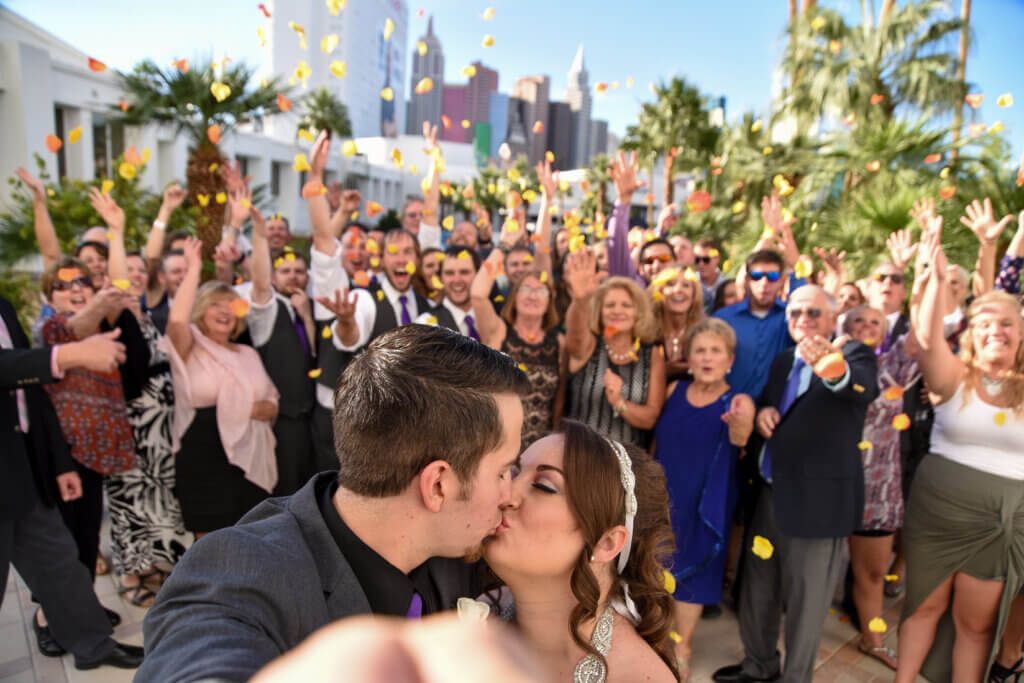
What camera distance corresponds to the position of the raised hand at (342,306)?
3.65 meters

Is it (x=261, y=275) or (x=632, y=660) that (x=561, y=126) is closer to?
(x=261, y=275)

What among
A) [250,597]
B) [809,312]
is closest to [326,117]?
[809,312]

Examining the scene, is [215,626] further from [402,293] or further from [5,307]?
[402,293]

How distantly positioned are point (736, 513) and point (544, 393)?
132 centimetres

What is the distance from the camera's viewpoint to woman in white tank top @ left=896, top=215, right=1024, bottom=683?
9.29 feet

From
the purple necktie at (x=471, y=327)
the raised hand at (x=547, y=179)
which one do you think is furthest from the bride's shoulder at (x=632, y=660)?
the raised hand at (x=547, y=179)

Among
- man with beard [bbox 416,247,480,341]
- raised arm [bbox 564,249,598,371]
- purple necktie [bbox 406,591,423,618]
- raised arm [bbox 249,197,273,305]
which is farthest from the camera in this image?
man with beard [bbox 416,247,480,341]

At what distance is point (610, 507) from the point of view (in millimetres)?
1609

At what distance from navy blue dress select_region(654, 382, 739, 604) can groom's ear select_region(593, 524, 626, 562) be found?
185cm

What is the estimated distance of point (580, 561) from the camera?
1595mm

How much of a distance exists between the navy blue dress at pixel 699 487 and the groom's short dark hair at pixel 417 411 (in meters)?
2.37

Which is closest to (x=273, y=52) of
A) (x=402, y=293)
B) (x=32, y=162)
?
(x=32, y=162)

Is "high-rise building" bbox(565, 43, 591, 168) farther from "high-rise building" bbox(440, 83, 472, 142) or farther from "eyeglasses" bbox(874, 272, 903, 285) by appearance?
"eyeglasses" bbox(874, 272, 903, 285)

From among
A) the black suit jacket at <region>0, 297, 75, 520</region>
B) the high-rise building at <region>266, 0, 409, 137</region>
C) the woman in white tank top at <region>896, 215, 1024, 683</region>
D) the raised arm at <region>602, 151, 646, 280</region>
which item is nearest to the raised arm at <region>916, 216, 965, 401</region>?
the woman in white tank top at <region>896, 215, 1024, 683</region>
